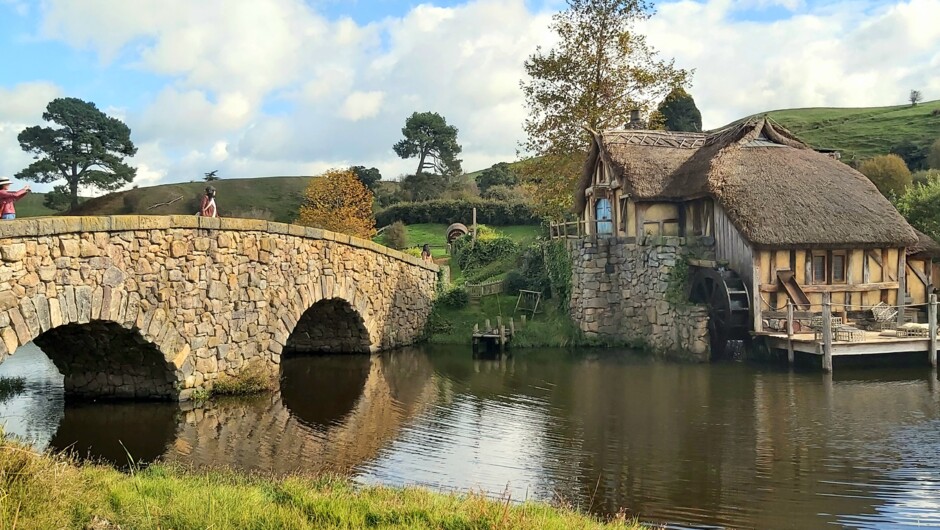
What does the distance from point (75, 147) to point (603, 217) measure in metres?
29.0

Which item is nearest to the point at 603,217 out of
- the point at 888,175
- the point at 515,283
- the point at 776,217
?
the point at 515,283

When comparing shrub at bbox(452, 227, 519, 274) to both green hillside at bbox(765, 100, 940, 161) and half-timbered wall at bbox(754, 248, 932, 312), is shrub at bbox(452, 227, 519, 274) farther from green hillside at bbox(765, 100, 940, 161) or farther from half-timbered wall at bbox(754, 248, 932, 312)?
green hillside at bbox(765, 100, 940, 161)

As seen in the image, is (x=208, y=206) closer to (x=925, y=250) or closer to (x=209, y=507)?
(x=209, y=507)

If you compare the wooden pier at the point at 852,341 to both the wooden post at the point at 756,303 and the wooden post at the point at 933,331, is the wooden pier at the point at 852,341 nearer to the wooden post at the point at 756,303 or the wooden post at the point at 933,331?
the wooden post at the point at 933,331

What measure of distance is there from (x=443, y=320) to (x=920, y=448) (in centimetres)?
1522

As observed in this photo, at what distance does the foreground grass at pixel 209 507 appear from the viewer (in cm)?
557

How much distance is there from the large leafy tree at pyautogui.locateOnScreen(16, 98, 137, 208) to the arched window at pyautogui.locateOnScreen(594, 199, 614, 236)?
27.6 m

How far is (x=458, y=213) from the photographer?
44094mm

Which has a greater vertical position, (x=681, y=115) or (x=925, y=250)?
(x=681, y=115)

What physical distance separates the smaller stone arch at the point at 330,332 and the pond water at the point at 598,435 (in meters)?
2.63

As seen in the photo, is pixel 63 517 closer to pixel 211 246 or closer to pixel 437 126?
pixel 211 246

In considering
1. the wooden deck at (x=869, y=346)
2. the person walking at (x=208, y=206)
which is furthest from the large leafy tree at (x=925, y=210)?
the person walking at (x=208, y=206)

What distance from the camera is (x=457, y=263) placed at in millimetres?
33938

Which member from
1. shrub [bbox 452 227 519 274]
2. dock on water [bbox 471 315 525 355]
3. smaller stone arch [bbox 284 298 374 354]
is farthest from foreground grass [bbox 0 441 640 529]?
shrub [bbox 452 227 519 274]
